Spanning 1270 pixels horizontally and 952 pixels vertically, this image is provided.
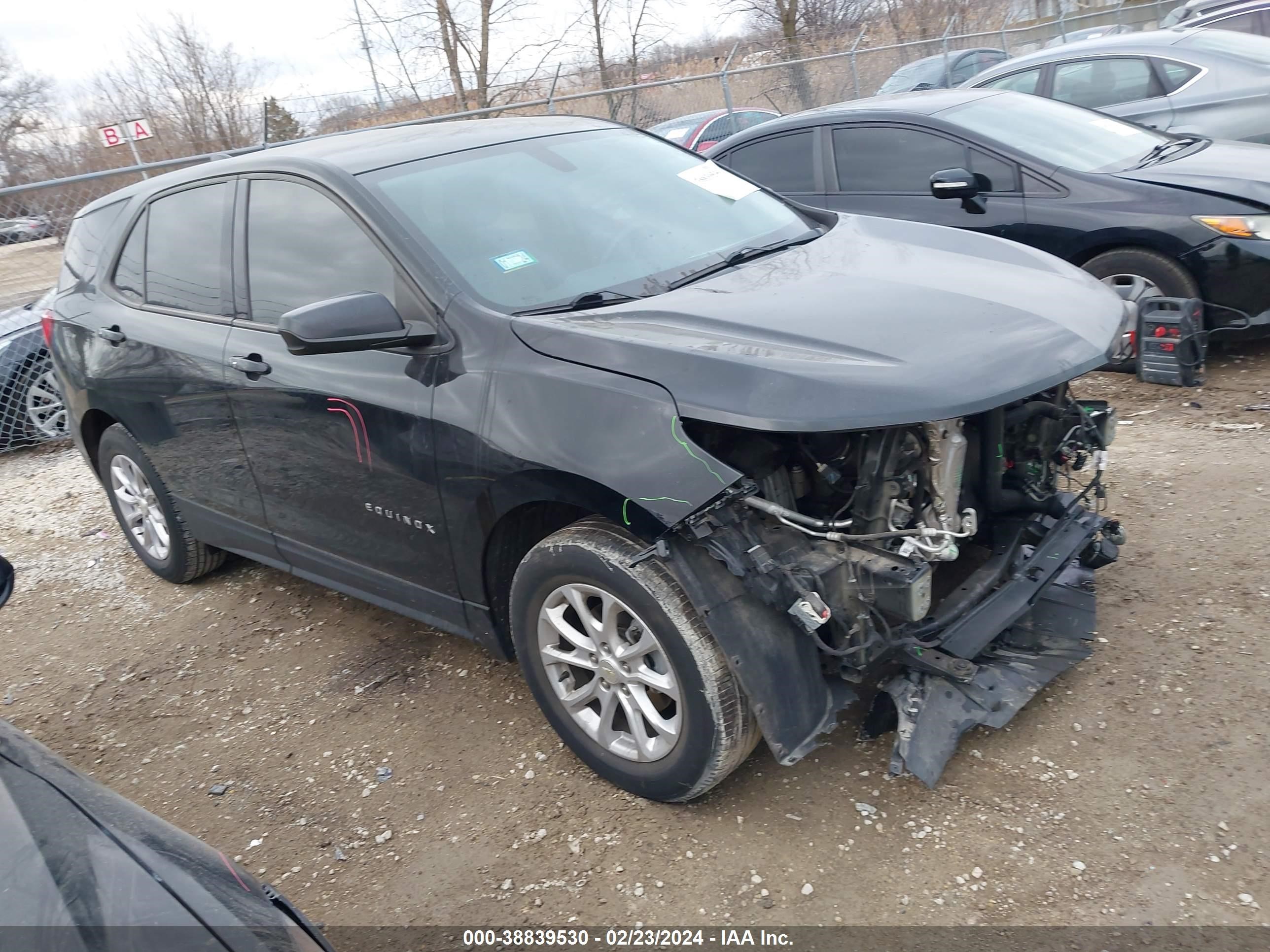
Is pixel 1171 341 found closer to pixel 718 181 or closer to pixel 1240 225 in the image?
pixel 1240 225

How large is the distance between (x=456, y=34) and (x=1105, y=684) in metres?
17.4

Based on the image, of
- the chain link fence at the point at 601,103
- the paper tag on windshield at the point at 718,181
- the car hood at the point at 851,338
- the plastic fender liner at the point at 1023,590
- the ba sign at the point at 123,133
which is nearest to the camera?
the car hood at the point at 851,338

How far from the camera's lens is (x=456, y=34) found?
17797 mm

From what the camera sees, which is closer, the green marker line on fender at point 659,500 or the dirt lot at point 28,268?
the green marker line on fender at point 659,500

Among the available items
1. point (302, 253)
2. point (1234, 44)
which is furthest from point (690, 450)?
point (1234, 44)

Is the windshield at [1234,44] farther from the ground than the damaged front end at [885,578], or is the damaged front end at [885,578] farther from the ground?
the windshield at [1234,44]

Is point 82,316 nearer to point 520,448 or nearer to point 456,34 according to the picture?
point 520,448

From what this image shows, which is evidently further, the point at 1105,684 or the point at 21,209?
the point at 21,209

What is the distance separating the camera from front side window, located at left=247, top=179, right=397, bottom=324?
3.30m

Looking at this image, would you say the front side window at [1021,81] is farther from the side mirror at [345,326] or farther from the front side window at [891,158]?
the side mirror at [345,326]

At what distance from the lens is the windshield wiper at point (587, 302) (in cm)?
305

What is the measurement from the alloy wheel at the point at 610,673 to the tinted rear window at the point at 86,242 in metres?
3.17

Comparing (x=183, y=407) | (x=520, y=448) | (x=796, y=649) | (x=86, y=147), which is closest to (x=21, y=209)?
(x=86, y=147)

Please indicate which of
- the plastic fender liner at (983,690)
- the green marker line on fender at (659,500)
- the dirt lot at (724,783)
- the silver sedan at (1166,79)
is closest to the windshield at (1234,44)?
the silver sedan at (1166,79)
